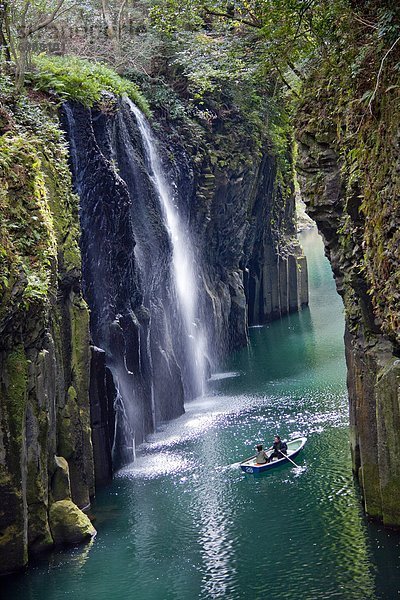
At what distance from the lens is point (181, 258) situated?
39.5 metres

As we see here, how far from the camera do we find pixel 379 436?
19.2m

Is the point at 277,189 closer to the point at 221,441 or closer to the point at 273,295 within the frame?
the point at 273,295

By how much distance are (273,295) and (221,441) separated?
2736 centimetres

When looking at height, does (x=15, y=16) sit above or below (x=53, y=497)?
above

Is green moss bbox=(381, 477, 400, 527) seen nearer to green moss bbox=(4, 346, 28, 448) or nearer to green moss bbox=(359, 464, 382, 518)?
green moss bbox=(359, 464, 382, 518)

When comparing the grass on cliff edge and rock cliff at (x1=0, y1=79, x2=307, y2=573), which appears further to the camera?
the grass on cliff edge

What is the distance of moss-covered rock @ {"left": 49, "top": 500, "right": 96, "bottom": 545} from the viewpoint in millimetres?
20469

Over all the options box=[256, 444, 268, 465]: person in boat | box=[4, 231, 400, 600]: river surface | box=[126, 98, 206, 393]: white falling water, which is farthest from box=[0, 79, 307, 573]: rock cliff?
box=[256, 444, 268, 465]: person in boat

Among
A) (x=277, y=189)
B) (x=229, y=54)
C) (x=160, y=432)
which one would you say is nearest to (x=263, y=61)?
→ (x=229, y=54)

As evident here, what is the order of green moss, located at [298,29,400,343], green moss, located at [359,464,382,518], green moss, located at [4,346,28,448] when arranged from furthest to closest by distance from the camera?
green moss, located at [359,464,382,518], green moss, located at [4,346,28,448], green moss, located at [298,29,400,343]

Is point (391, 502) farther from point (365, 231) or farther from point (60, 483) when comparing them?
point (60, 483)

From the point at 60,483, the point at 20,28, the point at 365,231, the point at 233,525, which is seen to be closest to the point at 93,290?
the point at 20,28

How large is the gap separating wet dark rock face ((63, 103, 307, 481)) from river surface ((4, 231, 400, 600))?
1.66 m

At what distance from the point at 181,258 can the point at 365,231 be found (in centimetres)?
2201
